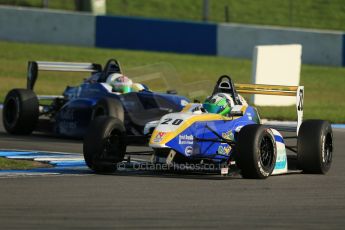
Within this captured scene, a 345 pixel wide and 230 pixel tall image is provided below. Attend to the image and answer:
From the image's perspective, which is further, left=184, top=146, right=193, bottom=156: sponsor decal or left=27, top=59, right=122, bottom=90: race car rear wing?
left=27, top=59, right=122, bottom=90: race car rear wing

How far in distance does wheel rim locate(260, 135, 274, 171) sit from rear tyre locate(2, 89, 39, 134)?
20.4 ft

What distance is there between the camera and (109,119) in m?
12.7

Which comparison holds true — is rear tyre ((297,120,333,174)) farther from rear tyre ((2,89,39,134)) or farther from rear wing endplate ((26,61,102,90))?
rear wing endplate ((26,61,102,90))

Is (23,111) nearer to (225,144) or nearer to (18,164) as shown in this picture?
(18,164)

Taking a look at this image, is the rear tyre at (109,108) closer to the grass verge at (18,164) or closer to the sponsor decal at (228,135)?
the grass verge at (18,164)

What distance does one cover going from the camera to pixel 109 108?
15859 millimetres

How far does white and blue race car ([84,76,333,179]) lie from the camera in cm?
1205

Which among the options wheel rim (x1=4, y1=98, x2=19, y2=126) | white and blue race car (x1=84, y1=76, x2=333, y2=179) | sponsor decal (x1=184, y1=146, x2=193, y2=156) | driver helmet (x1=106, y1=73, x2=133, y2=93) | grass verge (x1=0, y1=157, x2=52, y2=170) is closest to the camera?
white and blue race car (x1=84, y1=76, x2=333, y2=179)

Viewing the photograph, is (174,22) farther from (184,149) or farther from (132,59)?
(184,149)

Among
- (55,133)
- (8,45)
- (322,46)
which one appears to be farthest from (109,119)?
(8,45)

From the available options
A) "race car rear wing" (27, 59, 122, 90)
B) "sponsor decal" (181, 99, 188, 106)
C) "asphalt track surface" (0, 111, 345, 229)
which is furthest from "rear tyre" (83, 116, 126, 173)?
"race car rear wing" (27, 59, 122, 90)

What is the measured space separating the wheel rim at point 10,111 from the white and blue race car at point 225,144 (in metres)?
5.40

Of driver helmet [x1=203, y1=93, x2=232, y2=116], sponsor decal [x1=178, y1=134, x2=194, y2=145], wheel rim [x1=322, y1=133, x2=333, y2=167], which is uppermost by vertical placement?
driver helmet [x1=203, y1=93, x2=232, y2=116]

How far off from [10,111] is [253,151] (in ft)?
23.3
